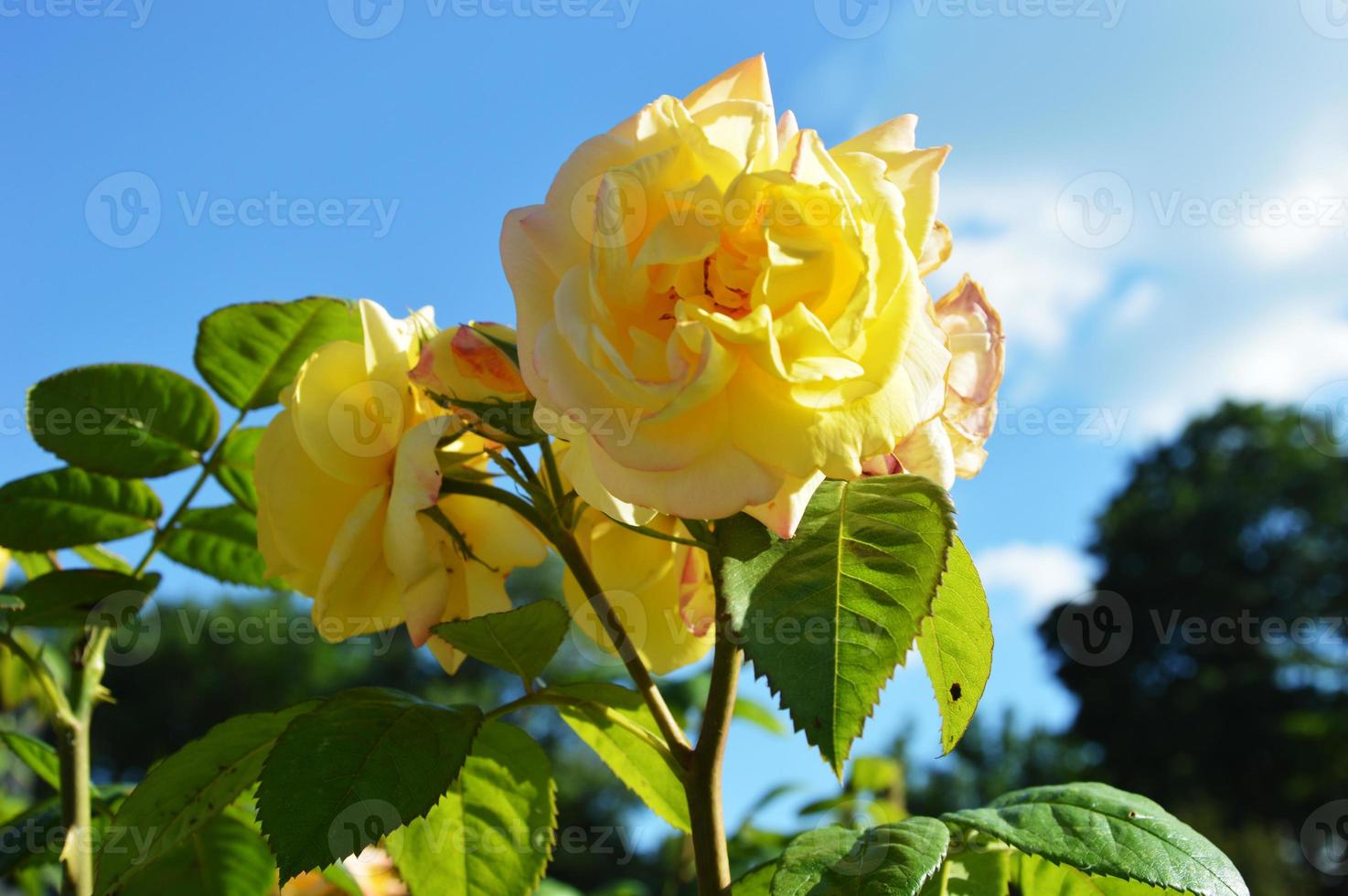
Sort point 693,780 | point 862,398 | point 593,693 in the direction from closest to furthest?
point 862,398 → point 693,780 → point 593,693

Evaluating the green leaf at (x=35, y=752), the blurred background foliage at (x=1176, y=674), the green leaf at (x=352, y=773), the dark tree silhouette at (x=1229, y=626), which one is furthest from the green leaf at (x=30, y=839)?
the dark tree silhouette at (x=1229, y=626)

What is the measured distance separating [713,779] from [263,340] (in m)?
0.63

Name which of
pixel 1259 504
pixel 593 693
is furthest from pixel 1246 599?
pixel 593 693

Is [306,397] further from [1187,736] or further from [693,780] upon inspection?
[1187,736]

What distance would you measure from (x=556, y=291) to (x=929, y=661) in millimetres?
293

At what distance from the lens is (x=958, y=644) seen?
0.60 metres

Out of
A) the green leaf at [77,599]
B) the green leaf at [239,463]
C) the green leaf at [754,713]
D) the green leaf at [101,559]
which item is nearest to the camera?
the green leaf at [77,599]

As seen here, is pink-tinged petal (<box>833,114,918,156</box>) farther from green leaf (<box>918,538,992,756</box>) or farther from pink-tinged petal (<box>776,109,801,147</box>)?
green leaf (<box>918,538,992,756</box>)

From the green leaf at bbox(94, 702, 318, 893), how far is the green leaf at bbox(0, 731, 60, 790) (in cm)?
33

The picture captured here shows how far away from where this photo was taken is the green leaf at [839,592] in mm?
497

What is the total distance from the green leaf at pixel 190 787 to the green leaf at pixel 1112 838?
47cm

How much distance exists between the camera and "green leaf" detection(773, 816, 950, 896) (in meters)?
0.58

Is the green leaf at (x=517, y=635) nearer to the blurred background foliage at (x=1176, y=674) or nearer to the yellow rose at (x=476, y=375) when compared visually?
the yellow rose at (x=476, y=375)

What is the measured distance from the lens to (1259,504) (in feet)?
68.0
